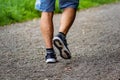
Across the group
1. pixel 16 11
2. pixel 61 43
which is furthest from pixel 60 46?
pixel 16 11

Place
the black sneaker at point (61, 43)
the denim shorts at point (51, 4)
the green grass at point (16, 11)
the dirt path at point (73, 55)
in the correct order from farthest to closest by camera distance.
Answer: the green grass at point (16, 11)
the denim shorts at point (51, 4)
the black sneaker at point (61, 43)
the dirt path at point (73, 55)

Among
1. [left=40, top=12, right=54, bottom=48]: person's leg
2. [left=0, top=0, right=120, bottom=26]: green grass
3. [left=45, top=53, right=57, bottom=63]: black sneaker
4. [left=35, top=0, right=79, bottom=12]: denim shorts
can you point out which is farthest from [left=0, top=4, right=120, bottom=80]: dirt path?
[left=0, top=0, right=120, bottom=26]: green grass

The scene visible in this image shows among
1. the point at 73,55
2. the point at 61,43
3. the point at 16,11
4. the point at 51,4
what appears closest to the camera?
the point at 61,43

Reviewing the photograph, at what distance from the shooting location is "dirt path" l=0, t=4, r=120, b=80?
448 centimetres

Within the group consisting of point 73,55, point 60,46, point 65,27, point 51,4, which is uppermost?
point 51,4

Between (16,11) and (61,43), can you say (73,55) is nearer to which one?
(61,43)

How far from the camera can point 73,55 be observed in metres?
5.54

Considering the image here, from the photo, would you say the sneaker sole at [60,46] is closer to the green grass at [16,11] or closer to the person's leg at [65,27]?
the person's leg at [65,27]

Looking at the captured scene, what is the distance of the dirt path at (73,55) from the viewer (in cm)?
448

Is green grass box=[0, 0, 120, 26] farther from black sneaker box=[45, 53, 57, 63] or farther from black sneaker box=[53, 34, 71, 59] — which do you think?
black sneaker box=[53, 34, 71, 59]

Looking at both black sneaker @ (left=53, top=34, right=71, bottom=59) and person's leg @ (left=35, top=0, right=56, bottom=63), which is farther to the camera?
person's leg @ (left=35, top=0, right=56, bottom=63)

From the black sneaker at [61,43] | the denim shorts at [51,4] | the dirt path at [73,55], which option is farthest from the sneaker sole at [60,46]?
the denim shorts at [51,4]

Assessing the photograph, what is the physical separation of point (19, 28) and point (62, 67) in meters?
4.37

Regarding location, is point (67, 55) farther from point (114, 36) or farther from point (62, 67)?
point (114, 36)
